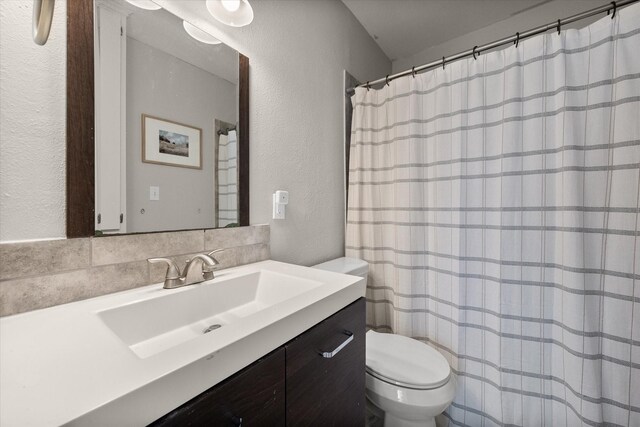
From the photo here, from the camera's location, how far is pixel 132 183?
80 centimetres

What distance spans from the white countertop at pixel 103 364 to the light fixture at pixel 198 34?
92 cm

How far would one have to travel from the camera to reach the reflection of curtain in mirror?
1023mm

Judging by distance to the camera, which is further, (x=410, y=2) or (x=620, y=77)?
(x=410, y=2)

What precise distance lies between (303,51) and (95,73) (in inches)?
39.5

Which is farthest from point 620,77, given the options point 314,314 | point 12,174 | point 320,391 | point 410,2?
point 12,174

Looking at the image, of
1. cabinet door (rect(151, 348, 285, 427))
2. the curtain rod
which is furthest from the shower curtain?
cabinet door (rect(151, 348, 285, 427))

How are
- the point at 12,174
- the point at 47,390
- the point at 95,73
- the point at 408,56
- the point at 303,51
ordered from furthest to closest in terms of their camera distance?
the point at 408,56 → the point at 303,51 → the point at 95,73 → the point at 12,174 → the point at 47,390

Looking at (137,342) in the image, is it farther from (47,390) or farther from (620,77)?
(620,77)

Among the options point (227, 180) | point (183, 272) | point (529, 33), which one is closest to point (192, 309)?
point (183, 272)

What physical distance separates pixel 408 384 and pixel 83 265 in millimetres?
1154

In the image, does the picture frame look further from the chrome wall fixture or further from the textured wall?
the chrome wall fixture

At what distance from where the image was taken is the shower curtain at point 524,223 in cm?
97

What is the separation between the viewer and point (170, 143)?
894mm

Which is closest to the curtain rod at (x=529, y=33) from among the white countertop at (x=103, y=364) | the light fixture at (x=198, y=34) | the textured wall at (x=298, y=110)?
the textured wall at (x=298, y=110)
